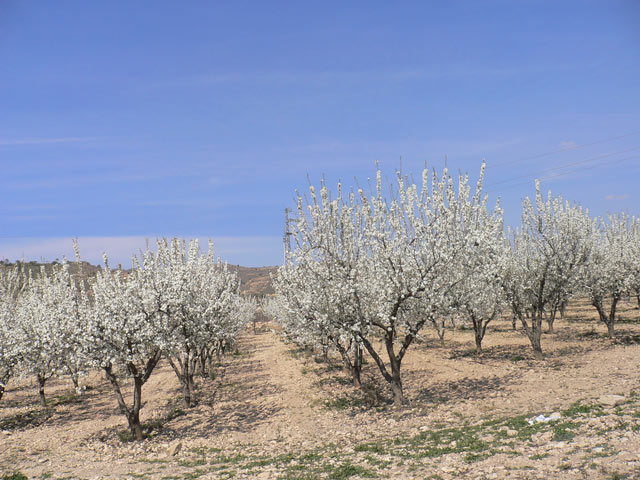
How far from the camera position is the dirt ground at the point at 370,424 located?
982 centimetres

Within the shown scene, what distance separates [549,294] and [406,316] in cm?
1178

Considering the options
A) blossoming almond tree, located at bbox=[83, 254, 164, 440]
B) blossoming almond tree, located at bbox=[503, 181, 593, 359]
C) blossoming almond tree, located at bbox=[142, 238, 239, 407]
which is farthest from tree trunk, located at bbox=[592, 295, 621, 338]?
blossoming almond tree, located at bbox=[83, 254, 164, 440]

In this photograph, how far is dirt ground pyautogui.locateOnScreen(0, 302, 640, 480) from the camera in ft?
32.2

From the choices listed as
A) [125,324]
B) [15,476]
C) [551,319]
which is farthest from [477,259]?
[15,476]

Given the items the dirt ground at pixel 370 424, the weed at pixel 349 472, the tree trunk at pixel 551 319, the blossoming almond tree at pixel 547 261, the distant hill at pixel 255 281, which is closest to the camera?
the dirt ground at pixel 370 424

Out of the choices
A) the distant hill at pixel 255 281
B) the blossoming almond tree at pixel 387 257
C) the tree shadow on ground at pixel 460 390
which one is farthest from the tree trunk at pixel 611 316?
the distant hill at pixel 255 281

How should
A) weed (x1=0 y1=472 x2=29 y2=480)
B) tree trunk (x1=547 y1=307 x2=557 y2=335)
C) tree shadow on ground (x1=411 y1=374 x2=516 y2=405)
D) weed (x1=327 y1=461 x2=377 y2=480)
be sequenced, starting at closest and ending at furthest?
weed (x1=327 y1=461 x2=377 y2=480), weed (x1=0 y1=472 x2=29 y2=480), tree shadow on ground (x1=411 y1=374 x2=516 y2=405), tree trunk (x1=547 y1=307 x2=557 y2=335)

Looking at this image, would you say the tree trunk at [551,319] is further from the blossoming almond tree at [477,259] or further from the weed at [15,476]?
the weed at [15,476]

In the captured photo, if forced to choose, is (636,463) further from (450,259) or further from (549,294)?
(549,294)

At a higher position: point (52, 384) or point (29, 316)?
point (29, 316)

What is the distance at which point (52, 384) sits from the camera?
105 ft

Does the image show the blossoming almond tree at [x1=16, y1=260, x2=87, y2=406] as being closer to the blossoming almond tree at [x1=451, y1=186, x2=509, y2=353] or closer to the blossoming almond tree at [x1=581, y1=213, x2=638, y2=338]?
the blossoming almond tree at [x1=451, y1=186, x2=509, y2=353]

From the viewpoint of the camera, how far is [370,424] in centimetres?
1534

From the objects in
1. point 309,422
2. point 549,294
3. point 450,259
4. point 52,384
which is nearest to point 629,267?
point 549,294
